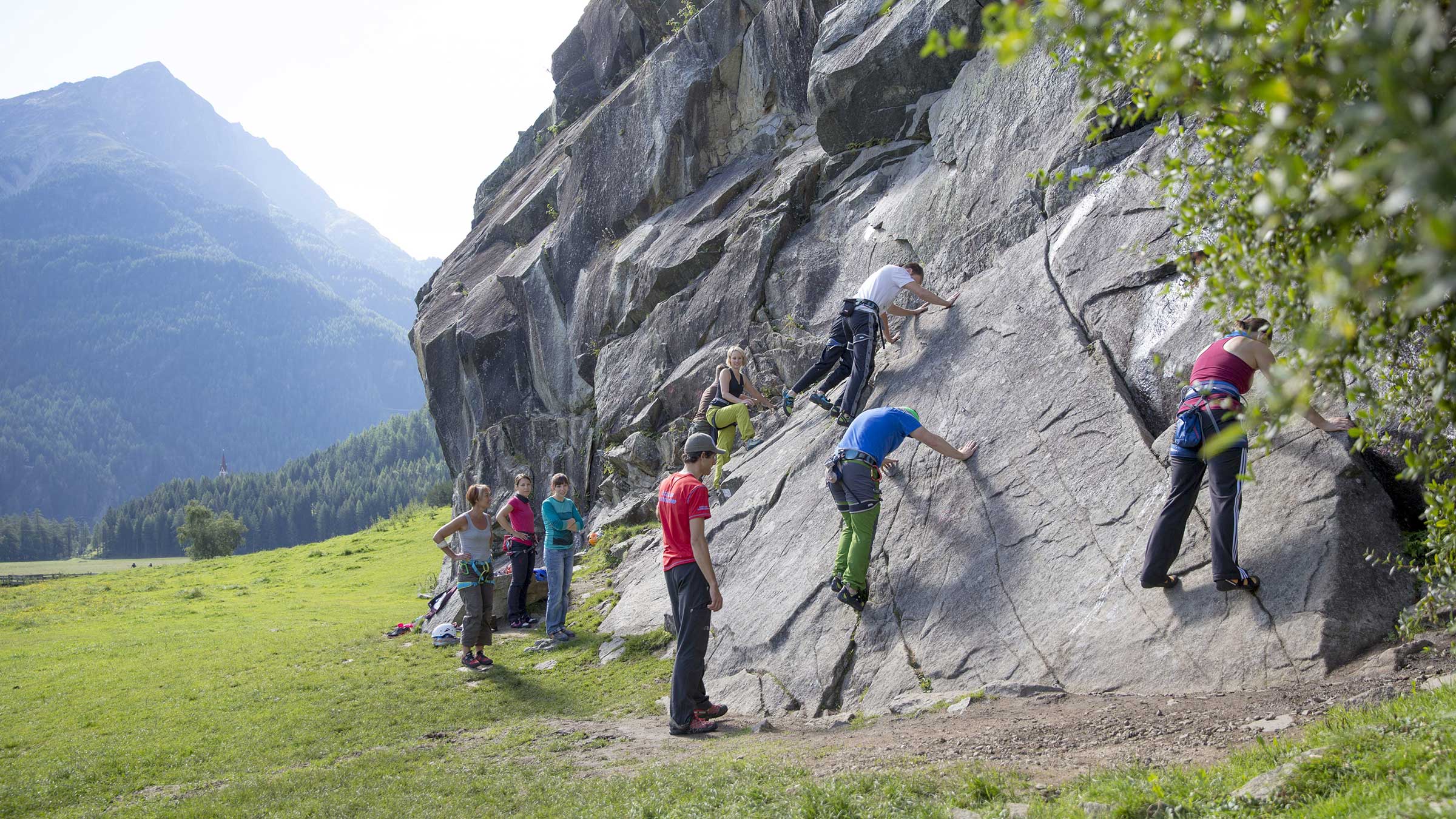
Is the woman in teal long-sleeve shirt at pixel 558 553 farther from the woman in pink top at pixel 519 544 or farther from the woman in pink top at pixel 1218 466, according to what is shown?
the woman in pink top at pixel 1218 466

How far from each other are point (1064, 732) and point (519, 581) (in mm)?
13167

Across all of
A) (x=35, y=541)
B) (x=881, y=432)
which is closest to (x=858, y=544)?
(x=881, y=432)

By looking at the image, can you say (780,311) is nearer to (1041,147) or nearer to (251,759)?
(1041,147)

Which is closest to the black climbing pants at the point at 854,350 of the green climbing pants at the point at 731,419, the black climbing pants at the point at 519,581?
the green climbing pants at the point at 731,419

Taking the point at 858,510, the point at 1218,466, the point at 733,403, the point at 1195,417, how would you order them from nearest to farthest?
the point at 1218,466 < the point at 1195,417 < the point at 858,510 < the point at 733,403

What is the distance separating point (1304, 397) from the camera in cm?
293

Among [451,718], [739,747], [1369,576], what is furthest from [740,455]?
[1369,576]

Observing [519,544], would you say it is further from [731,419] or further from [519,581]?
[731,419]

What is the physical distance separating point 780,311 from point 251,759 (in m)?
16.3

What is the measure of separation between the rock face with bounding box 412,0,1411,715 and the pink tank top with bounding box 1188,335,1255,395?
3.88 ft

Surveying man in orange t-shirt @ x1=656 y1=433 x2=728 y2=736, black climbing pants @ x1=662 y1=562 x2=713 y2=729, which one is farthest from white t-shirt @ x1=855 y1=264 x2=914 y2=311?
black climbing pants @ x1=662 y1=562 x2=713 y2=729

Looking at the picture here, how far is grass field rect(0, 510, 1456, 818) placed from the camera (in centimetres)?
591

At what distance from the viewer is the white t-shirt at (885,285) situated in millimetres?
15938

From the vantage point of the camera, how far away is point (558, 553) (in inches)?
658
